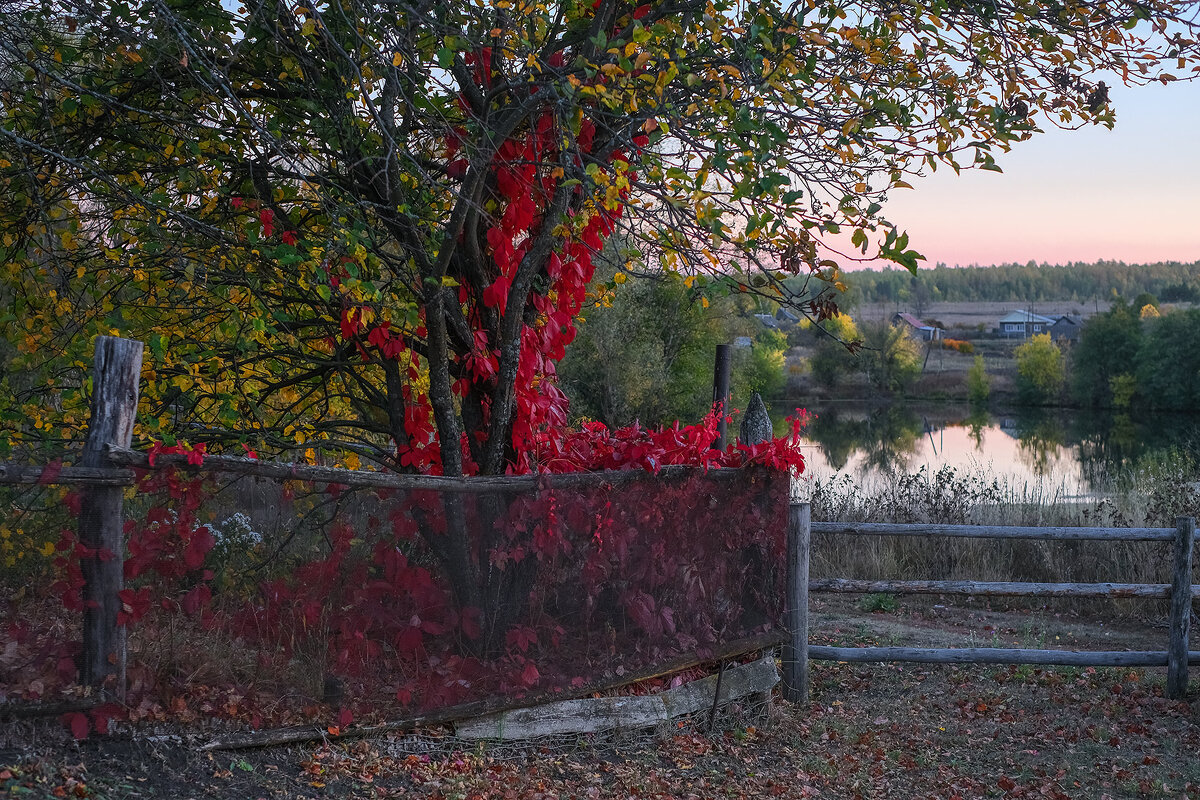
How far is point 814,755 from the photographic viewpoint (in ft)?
20.6

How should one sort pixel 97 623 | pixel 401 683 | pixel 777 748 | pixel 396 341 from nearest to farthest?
pixel 97 623 < pixel 401 683 < pixel 396 341 < pixel 777 748

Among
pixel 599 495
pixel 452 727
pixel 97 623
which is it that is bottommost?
pixel 452 727

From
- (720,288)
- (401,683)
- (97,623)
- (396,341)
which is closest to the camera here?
(97,623)

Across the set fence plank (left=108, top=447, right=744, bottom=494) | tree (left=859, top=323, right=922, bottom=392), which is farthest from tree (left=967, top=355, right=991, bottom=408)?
fence plank (left=108, top=447, right=744, bottom=494)

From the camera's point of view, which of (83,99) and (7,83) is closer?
(83,99)

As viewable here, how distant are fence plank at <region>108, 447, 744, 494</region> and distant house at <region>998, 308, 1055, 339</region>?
120 m

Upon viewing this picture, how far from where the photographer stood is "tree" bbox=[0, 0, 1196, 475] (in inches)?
198

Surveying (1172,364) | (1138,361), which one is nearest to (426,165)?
(1172,364)

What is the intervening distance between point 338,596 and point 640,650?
6.90ft

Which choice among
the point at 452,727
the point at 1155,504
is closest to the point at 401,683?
the point at 452,727

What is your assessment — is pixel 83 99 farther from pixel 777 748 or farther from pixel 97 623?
pixel 777 748

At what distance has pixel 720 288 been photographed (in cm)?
473

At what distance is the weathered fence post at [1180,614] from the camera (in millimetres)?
7371

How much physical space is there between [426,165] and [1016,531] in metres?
5.46
